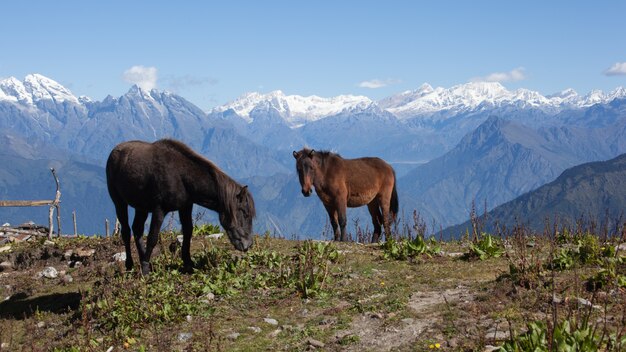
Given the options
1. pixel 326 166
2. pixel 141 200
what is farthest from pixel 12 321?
pixel 326 166

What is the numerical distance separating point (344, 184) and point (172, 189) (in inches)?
346

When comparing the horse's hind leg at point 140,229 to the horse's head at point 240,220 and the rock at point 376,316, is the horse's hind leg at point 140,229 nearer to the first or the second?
the horse's head at point 240,220

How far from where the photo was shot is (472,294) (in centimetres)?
976

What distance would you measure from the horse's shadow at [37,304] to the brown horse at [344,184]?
8.09m

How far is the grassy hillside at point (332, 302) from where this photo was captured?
7961 mm

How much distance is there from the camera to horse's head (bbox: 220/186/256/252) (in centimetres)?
1242

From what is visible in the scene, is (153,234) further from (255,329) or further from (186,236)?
(255,329)

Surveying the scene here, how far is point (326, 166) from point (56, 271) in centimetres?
876

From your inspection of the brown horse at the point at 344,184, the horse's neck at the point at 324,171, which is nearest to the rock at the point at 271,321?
the brown horse at the point at 344,184

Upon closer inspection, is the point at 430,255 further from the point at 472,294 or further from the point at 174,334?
the point at 174,334

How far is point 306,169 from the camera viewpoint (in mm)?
19141

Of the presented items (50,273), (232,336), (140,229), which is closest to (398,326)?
(232,336)

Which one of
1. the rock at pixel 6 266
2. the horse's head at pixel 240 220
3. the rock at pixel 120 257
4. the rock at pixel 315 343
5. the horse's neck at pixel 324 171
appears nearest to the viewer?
the rock at pixel 315 343

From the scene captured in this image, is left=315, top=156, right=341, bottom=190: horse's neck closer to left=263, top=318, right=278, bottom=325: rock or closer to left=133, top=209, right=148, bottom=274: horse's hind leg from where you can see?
left=133, top=209, right=148, bottom=274: horse's hind leg
